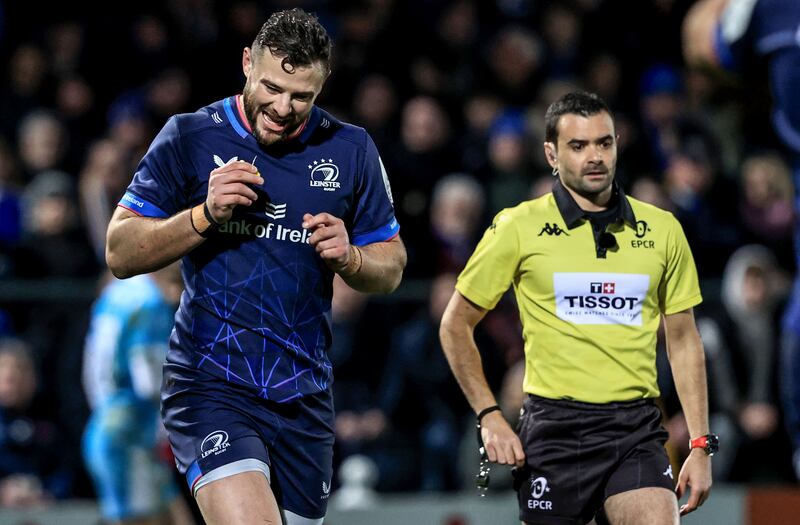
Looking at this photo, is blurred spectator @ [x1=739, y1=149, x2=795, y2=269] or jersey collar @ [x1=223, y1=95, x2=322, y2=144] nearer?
jersey collar @ [x1=223, y1=95, x2=322, y2=144]

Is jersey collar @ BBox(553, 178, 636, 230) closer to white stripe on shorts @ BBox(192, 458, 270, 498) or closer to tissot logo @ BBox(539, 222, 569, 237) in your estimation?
tissot logo @ BBox(539, 222, 569, 237)

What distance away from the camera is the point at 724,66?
16.3ft

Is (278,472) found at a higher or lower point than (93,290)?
lower

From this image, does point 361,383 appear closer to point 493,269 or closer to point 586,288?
point 493,269

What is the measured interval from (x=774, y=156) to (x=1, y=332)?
6.75 m

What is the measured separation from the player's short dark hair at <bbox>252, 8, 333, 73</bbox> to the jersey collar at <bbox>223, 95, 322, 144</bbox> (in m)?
0.27

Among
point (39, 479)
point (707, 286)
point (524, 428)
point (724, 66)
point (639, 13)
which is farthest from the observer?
point (639, 13)

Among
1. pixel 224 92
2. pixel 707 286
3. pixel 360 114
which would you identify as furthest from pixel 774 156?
pixel 224 92

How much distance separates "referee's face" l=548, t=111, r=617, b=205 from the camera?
563 cm

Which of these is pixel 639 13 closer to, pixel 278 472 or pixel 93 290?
pixel 93 290

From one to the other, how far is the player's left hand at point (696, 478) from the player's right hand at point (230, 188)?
6.62 feet

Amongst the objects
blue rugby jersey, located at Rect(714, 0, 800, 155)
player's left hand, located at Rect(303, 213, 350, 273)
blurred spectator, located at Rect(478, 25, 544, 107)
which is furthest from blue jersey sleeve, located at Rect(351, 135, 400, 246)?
blurred spectator, located at Rect(478, 25, 544, 107)

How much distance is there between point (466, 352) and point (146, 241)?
1.47 metres

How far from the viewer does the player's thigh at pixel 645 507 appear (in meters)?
5.32
